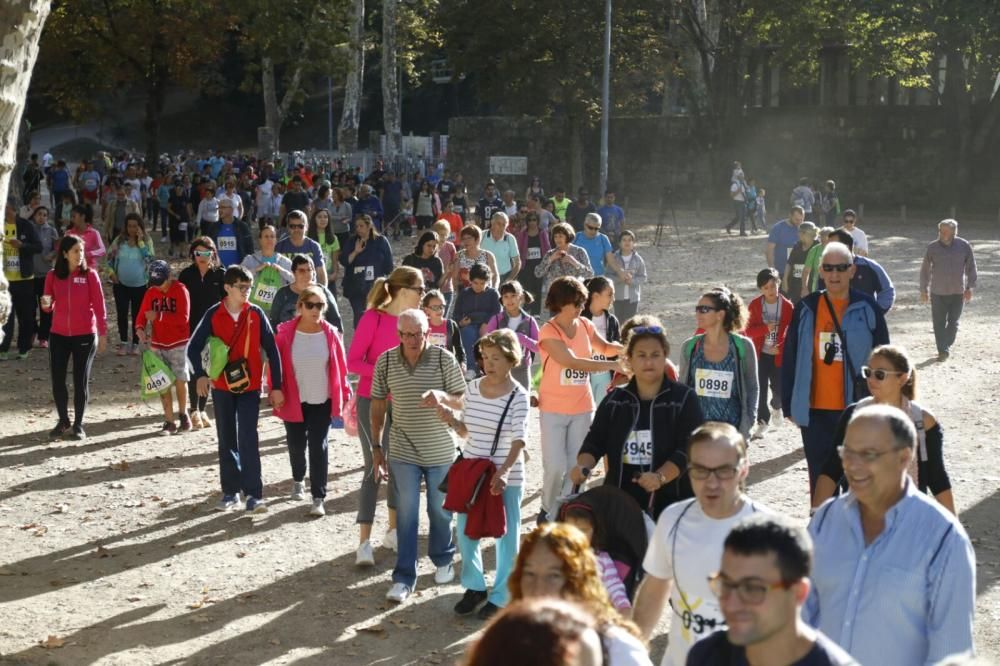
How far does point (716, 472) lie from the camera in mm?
4855

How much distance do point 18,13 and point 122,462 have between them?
6.04m

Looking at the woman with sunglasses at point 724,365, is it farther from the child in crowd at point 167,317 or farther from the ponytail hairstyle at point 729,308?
the child in crowd at point 167,317

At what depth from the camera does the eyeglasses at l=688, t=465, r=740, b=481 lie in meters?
4.86

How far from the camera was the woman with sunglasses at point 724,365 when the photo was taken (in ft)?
26.6

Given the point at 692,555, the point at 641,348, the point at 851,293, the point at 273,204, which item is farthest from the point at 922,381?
the point at 273,204

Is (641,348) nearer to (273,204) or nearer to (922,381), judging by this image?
(922,381)

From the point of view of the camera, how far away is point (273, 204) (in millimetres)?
31250

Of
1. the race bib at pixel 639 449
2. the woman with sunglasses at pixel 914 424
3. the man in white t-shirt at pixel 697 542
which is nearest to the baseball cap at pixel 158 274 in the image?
the race bib at pixel 639 449

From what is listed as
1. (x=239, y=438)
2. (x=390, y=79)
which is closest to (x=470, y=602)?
(x=239, y=438)

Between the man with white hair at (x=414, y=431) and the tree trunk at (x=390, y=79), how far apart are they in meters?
38.6

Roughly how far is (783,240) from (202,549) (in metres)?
9.26

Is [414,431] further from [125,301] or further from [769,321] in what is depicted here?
[125,301]

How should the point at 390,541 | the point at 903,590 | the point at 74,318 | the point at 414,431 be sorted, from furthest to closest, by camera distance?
the point at 74,318 < the point at 390,541 < the point at 414,431 < the point at 903,590

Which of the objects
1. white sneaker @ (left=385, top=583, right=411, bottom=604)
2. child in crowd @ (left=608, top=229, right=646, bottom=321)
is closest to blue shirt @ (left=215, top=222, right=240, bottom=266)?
child in crowd @ (left=608, top=229, right=646, bottom=321)
